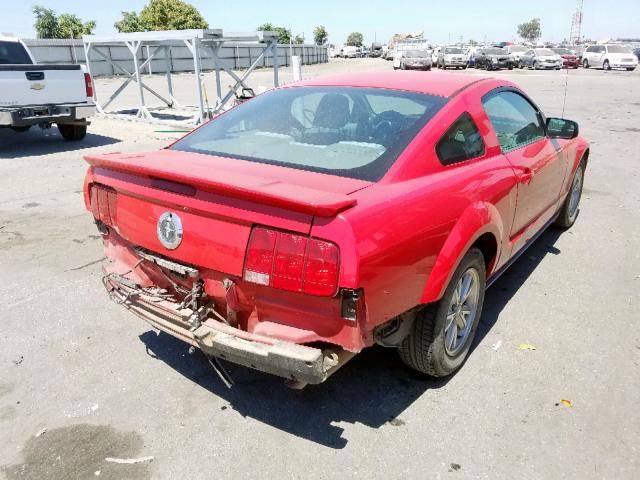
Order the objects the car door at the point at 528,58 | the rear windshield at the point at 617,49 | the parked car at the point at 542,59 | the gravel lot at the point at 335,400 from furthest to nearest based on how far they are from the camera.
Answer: the car door at the point at 528,58
the parked car at the point at 542,59
the rear windshield at the point at 617,49
the gravel lot at the point at 335,400

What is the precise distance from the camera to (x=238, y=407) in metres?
2.95

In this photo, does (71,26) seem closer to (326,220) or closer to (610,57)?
(610,57)

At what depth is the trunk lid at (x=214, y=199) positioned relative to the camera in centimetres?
231

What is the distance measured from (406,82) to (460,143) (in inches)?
24.2

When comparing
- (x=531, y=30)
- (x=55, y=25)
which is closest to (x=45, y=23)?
(x=55, y=25)

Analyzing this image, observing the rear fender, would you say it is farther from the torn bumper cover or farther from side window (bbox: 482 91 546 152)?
side window (bbox: 482 91 546 152)

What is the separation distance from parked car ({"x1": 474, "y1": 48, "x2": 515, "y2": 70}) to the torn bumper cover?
136 feet

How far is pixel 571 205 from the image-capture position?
5684mm

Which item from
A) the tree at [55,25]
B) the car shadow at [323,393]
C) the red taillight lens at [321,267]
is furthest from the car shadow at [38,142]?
the tree at [55,25]

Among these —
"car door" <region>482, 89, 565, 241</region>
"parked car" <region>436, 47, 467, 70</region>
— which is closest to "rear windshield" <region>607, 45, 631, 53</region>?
"parked car" <region>436, 47, 467, 70</region>

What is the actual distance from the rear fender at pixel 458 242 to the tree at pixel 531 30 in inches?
7822

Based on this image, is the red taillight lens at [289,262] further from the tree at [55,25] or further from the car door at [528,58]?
the tree at [55,25]

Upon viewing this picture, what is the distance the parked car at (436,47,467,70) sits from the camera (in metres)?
39.8

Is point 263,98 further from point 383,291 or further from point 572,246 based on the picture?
point 572,246
